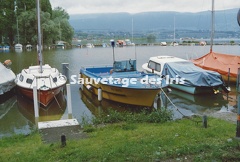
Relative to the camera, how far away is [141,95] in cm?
1562

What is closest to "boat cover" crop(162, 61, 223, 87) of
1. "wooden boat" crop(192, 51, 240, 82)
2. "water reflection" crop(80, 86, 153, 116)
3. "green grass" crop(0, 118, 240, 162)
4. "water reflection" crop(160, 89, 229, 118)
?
"water reflection" crop(160, 89, 229, 118)

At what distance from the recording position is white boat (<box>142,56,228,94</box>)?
19031mm

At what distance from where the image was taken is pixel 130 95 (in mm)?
15938

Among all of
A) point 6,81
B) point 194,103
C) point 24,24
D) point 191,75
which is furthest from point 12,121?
point 24,24

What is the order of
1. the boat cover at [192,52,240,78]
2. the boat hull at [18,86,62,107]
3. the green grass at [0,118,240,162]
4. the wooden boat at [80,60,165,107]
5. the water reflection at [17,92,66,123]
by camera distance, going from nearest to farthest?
the green grass at [0,118,240,162], the water reflection at [17,92,66,123], the wooden boat at [80,60,165,107], the boat hull at [18,86,62,107], the boat cover at [192,52,240,78]

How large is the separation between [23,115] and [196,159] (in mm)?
11455

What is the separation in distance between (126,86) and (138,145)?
8.04m

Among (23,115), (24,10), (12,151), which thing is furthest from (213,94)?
(24,10)

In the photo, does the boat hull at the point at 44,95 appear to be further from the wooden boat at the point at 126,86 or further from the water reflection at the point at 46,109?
the wooden boat at the point at 126,86

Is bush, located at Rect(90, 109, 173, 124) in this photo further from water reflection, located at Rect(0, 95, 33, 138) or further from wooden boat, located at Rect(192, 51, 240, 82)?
wooden boat, located at Rect(192, 51, 240, 82)

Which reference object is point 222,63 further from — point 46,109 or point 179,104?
point 46,109

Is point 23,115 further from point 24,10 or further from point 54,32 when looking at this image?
point 24,10

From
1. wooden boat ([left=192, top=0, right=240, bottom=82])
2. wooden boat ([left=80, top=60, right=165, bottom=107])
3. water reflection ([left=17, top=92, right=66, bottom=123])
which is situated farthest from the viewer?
wooden boat ([left=192, top=0, right=240, bottom=82])

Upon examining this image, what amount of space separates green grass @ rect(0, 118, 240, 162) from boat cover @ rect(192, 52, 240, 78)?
13.1 m
